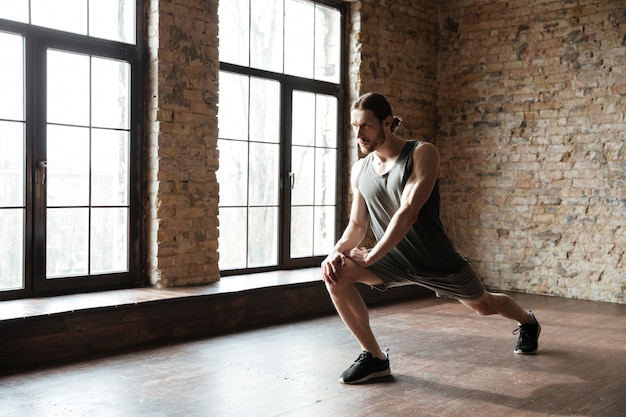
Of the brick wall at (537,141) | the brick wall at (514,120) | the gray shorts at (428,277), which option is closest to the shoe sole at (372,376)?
the gray shorts at (428,277)

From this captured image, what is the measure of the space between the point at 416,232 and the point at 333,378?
0.87m

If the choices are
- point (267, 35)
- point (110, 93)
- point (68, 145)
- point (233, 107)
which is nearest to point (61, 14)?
point (110, 93)

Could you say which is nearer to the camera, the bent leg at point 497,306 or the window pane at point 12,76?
the bent leg at point 497,306

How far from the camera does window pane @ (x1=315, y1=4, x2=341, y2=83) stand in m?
6.60

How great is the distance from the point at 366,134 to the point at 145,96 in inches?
86.7

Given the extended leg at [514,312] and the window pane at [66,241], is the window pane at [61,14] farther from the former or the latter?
the extended leg at [514,312]

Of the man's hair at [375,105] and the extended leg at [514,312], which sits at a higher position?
the man's hair at [375,105]

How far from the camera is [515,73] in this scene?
23.0 feet

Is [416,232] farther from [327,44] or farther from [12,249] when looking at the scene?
[327,44]

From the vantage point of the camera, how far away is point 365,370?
138 inches

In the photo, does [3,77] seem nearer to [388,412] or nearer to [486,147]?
[388,412]

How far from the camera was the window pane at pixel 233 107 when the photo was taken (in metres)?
5.68

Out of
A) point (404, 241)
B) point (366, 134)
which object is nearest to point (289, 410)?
point (404, 241)

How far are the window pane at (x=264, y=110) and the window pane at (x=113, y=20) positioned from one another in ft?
4.10
